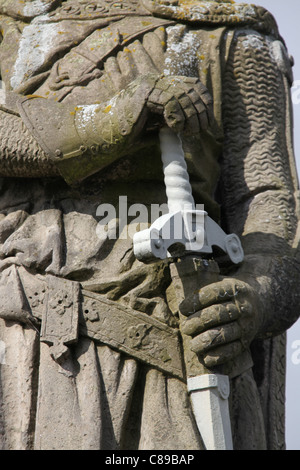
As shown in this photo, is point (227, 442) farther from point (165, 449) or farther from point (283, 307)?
point (283, 307)

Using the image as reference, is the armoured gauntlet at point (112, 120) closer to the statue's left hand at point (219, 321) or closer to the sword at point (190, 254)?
the sword at point (190, 254)

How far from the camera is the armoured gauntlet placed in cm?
558

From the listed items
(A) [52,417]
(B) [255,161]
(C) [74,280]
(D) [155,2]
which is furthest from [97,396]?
(D) [155,2]

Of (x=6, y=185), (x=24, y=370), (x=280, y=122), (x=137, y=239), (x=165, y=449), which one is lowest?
(x=165, y=449)

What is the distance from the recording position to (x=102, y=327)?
5605 millimetres

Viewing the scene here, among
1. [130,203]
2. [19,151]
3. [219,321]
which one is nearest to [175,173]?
[130,203]

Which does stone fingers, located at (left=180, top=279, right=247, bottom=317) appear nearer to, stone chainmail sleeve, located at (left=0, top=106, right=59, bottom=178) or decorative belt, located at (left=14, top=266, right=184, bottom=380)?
decorative belt, located at (left=14, top=266, right=184, bottom=380)

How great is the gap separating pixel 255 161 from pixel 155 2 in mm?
1030

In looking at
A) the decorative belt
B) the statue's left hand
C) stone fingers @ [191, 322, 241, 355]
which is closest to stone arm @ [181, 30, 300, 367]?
the statue's left hand

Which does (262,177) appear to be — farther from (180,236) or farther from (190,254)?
(180,236)

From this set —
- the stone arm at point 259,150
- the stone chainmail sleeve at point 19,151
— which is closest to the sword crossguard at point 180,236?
the stone arm at point 259,150

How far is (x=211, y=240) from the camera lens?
223 inches

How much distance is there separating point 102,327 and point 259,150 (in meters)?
1.51

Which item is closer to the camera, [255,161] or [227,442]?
[227,442]
